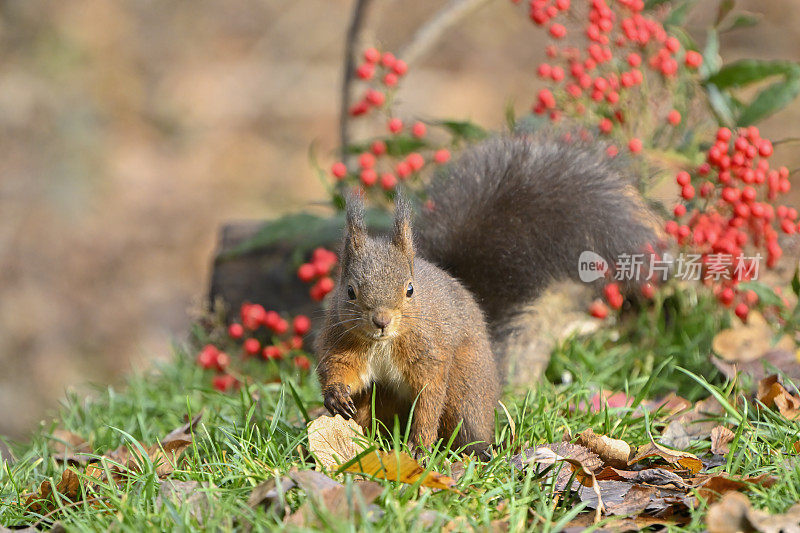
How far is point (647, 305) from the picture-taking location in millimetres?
3217

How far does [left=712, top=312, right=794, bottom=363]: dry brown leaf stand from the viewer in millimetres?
2807

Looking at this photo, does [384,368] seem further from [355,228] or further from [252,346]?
[252,346]

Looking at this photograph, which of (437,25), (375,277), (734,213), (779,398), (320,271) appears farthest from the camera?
(437,25)

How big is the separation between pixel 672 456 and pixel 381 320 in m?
0.75

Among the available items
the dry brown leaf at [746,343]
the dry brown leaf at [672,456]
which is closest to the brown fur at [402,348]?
the dry brown leaf at [672,456]

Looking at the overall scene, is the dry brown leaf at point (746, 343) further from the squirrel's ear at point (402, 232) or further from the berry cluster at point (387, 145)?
the squirrel's ear at point (402, 232)

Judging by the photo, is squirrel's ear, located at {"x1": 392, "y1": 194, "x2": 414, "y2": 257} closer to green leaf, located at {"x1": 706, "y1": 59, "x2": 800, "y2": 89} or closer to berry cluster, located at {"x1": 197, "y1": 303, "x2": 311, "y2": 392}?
berry cluster, located at {"x1": 197, "y1": 303, "x2": 311, "y2": 392}

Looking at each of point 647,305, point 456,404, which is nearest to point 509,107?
point 647,305

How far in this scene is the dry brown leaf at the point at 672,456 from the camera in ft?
6.59

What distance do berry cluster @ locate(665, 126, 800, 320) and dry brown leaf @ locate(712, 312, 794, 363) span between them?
65mm

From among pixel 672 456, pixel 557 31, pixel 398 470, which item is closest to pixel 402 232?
pixel 398 470

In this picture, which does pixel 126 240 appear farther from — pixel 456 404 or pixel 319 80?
pixel 456 404

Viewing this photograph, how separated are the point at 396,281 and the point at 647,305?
153cm

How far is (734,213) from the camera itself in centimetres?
281
